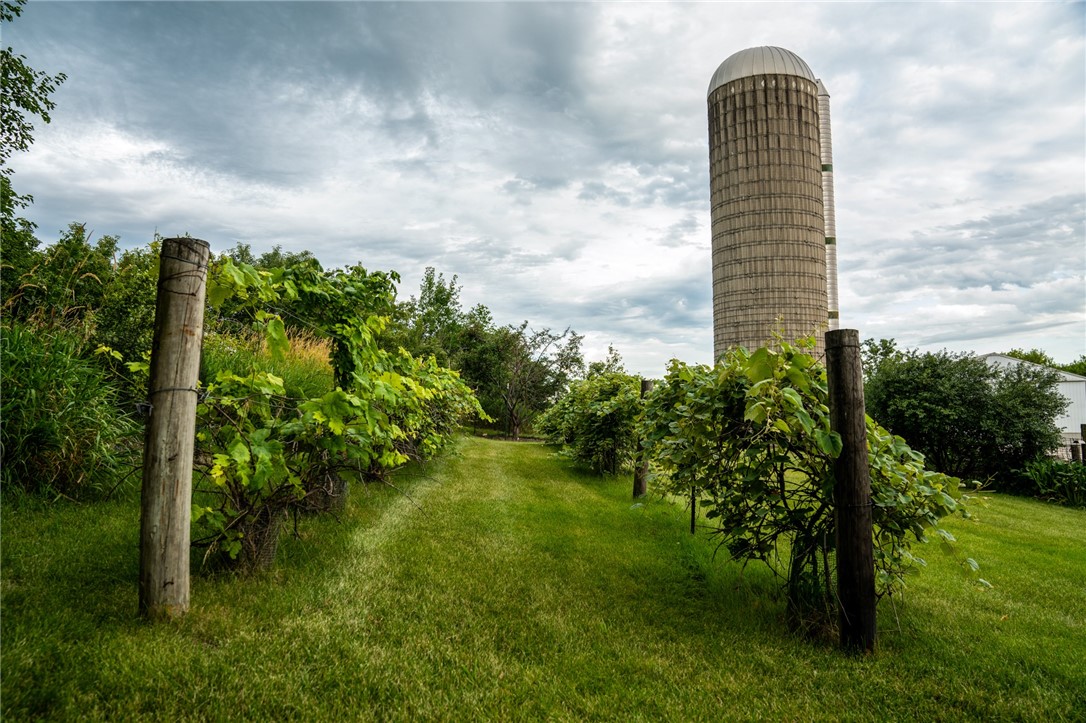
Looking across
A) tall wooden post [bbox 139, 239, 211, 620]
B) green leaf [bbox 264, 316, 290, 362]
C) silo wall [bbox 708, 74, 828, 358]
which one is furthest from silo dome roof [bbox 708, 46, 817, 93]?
tall wooden post [bbox 139, 239, 211, 620]

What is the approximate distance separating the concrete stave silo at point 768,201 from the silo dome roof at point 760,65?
0.05 m

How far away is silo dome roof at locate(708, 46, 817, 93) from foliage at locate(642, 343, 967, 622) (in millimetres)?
22490

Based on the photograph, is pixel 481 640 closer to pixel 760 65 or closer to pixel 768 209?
pixel 768 209

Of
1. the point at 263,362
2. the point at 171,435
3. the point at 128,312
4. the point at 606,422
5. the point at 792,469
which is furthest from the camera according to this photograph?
the point at 606,422

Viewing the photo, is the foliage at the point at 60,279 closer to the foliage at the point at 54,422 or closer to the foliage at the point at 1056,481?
the foliage at the point at 54,422

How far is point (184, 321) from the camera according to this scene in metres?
2.32

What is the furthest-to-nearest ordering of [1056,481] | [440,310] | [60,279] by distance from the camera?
[440,310] < [1056,481] < [60,279]

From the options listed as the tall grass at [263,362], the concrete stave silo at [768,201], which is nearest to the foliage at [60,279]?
the tall grass at [263,362]

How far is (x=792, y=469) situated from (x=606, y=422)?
574cm

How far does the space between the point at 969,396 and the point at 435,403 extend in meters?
12.5

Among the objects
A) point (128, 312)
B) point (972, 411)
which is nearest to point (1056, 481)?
point (972, 411)

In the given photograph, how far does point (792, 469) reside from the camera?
2898 millimetres

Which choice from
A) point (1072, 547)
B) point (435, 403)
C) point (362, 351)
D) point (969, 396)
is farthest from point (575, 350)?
point (362, 351)

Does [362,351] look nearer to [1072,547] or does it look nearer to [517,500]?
[517,500]
